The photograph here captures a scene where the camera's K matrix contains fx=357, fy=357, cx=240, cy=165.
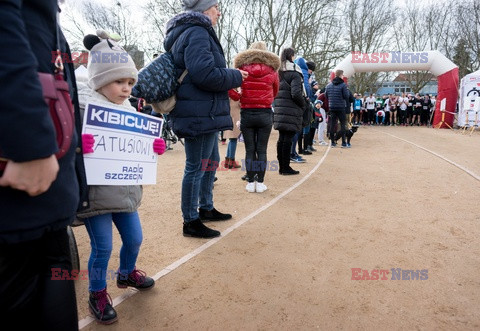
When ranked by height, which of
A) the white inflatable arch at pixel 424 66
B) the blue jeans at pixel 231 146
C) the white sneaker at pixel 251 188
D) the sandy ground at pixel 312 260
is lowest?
the sandy ground at pixel 312 260

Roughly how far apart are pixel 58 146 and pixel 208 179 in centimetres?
282

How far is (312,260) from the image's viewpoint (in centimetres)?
310

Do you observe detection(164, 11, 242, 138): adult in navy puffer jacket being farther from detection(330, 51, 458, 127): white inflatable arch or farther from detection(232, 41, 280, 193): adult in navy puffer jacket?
detection(330, 51, 458, 127): white inflatable arch

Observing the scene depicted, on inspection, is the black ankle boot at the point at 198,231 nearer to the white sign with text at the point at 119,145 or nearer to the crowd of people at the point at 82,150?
the crowd of people at the point at 82,150

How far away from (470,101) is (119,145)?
64.4ft

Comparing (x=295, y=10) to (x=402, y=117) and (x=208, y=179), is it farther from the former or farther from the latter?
(x=208, y=179)

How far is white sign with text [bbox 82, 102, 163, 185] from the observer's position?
2043mm

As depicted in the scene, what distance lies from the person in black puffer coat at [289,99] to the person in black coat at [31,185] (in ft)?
16.2

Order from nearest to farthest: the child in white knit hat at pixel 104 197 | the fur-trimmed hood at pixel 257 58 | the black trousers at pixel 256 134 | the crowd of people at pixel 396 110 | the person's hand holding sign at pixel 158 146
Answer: the child in white knit hat at pixel 104 197
the person's hand holding sign at pixel 158 146
the fur-trimmed hood at pixel 257 58
the black trousers at pixel 256 134
the crowd of people at pixel 396 110

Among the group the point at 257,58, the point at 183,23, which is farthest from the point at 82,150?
the point at 257,58

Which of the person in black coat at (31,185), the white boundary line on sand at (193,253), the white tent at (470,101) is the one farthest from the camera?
the white tent at (470,101)

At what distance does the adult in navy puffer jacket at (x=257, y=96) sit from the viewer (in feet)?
15.6

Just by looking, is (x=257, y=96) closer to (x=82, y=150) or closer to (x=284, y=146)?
(x=284, y=146)

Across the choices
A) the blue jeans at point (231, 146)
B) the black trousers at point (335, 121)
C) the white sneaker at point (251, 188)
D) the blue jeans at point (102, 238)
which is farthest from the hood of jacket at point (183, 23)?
the black trousers at point (335, 121)
